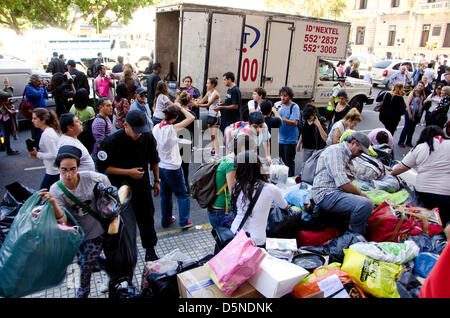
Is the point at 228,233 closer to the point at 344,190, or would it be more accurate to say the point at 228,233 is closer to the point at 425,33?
the point at 344,190

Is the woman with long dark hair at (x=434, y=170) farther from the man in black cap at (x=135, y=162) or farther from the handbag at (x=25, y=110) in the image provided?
the handbag at (x=25, y=110)

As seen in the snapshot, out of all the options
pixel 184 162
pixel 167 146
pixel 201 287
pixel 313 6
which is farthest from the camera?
pixel 313 6

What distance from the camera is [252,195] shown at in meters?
3.13

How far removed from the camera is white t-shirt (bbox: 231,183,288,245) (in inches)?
124

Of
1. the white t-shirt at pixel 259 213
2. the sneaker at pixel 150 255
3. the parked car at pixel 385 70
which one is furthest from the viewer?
the parked car at pixel 385 70

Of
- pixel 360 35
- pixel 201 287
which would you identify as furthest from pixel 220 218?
pixel 360 35

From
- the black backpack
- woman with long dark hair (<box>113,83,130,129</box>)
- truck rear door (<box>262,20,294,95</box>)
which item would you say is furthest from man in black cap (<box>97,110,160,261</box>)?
truck rear door (<box>262,20,294,95</box>)

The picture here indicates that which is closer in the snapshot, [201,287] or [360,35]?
[201,287]

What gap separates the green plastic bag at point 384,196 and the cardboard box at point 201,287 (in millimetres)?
2731

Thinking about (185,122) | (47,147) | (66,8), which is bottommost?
(47,147)

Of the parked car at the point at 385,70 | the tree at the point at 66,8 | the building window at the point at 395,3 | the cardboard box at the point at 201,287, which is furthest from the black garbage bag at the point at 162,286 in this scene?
the building window at the point at 395,3

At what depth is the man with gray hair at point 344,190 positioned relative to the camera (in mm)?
3826

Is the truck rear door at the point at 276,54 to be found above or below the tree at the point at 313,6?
below

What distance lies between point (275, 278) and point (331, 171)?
71.9 inches
